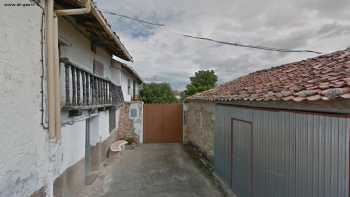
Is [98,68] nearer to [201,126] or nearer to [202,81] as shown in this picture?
[201,126]

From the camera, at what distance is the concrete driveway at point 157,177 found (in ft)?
20.3

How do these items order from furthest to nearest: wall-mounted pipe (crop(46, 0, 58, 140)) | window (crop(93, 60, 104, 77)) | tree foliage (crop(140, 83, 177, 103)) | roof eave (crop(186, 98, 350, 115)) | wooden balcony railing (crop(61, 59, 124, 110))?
1. tree foliage (crop(140, 83, 177, 103))
2. window (crop(93, 60, 104, 77))
3. wooden balcony railing (crop(61, 59, 124, 110))
4. wall-mounted pipe (crop(46, 0, 58, 140))
5. roof eave (crop(186, 98, 350, 115))

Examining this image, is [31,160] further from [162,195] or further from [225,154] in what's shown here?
[225,154]

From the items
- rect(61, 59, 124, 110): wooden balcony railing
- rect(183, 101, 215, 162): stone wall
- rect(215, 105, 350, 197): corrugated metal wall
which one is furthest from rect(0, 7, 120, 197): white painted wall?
rect(183, 101, 215, 162): stone wall

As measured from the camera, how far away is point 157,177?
291 inches

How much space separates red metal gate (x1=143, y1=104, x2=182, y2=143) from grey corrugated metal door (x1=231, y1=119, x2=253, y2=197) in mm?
7882

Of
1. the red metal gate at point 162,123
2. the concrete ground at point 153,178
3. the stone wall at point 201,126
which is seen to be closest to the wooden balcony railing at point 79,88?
the concrete ground at point 153,178

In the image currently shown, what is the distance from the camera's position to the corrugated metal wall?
9.59 feet

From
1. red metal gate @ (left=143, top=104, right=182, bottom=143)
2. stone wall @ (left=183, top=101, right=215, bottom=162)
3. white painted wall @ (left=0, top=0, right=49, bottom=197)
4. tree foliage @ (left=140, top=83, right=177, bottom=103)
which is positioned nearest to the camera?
white painted wall @ (left=0, top=0, right=49, bottom=197)

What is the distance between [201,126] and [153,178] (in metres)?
3.75

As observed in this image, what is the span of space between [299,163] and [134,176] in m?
5.40

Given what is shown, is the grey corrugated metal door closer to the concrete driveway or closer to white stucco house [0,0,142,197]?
the concrete driveway

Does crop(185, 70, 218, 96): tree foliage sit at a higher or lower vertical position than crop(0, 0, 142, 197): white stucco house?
higher

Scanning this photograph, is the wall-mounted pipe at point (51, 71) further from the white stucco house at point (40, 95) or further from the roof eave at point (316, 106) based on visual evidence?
the roof eave at point (316, 106)
